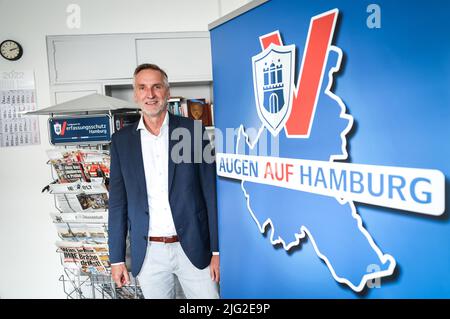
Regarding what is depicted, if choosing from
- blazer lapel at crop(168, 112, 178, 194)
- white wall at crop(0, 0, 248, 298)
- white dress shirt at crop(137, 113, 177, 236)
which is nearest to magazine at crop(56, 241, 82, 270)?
white dress shirt at crop(137, 113, 177, 236)

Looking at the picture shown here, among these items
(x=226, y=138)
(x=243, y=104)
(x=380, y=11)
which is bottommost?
(x=226, y=138)

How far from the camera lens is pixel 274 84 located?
1.07m

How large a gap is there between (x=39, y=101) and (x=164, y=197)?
210cm

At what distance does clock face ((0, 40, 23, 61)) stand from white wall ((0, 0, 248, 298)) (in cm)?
5

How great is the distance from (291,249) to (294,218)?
10 centimetres

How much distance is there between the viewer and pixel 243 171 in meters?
1.26

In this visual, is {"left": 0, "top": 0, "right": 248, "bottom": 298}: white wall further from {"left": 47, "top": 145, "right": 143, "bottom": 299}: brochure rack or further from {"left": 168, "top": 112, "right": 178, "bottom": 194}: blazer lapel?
{"left": 168, "top": 112, "right": 178, "bottom": 194}: blazer lapel

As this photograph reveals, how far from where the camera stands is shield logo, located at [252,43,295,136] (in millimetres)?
1015

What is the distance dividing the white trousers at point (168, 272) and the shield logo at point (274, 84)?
90 centimetres

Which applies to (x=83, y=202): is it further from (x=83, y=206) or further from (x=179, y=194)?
(x=179, y=194)

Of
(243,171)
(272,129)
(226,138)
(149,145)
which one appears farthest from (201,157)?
(272,129)

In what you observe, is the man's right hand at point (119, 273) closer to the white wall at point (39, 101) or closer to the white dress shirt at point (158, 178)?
→ the white dress shirt at point (158, 178)

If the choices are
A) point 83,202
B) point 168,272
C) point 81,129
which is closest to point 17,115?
point 81,129
